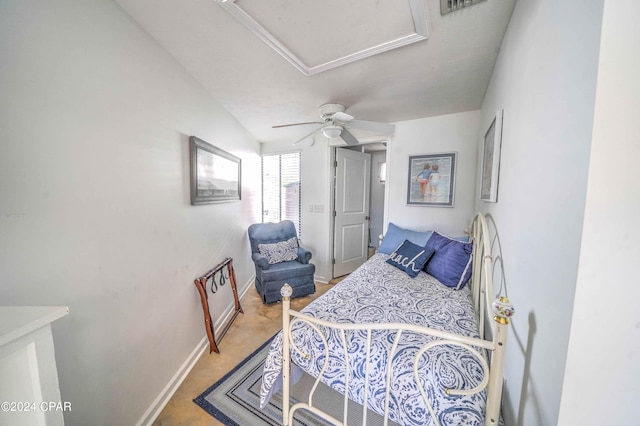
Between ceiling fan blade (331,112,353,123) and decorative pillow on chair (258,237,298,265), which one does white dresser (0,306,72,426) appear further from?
decorative pillow on chair (258,237,298,265)

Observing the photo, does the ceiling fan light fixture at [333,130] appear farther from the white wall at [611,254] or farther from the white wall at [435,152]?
the white wall at [611,254]

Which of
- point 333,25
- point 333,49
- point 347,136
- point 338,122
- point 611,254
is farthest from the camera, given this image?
point 347,136

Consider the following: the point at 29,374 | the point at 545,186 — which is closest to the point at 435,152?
the point at 545,186

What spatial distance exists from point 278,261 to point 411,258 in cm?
173

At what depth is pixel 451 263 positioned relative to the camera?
1834 millimetres

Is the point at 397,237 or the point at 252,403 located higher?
the point at 397,237

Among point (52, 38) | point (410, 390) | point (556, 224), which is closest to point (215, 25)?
point (52, 38)

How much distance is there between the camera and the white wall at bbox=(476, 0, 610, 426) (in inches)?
→ 20.8

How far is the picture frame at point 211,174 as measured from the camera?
1.83 meters

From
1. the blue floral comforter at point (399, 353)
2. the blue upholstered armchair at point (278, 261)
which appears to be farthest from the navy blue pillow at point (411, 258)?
the blue upholstered armchair at point (278, 261)

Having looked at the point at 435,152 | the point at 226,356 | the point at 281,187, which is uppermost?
the point at 435,152

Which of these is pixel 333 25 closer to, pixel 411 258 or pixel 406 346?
pixel 406 346

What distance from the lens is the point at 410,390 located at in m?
0.93

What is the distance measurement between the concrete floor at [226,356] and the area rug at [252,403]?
6 centimetres
